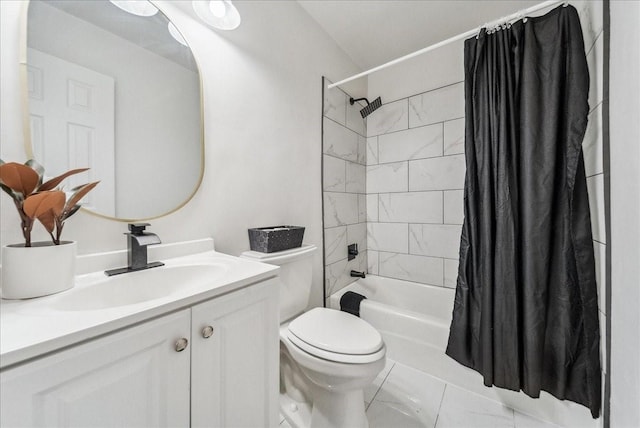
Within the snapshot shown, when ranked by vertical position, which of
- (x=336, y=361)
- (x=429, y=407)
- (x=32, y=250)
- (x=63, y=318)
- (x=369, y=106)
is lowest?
(x=429, y=407)

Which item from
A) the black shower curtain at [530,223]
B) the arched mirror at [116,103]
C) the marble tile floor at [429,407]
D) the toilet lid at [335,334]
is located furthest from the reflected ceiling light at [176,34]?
the marble tile floor at [429,407]

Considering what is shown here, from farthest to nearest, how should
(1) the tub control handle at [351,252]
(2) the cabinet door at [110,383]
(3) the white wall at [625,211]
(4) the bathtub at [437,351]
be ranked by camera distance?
1. (1) the tub control handle at [351,252]
2. (4) the bathtub at [437,351]
3. (3) the white wall at [625,211]
4. (2) the cabinet door at [110,383]

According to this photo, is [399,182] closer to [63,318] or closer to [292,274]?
[292,274]

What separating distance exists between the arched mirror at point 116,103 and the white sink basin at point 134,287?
241 mm

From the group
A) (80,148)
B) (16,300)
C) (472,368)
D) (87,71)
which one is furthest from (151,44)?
(472,368)

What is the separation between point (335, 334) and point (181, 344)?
0.70 m

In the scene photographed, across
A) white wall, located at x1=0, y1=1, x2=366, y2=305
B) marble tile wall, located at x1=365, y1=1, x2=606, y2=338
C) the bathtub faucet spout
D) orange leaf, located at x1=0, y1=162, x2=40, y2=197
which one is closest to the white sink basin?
white wall, located at x1=0, y1=1, x2=366, y2=305

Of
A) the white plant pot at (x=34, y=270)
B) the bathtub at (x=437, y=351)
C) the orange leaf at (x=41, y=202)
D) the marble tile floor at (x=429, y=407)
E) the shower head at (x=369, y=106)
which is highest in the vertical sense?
the shower head at (x=369, y=106)

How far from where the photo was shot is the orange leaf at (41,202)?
580 mm

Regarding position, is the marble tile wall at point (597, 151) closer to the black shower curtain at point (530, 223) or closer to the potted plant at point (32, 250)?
the black shower curtain at point (530, 223)

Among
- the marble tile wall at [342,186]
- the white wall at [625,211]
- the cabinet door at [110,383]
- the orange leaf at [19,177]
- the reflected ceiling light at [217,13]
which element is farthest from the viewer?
the marble tile wall at [342,186]

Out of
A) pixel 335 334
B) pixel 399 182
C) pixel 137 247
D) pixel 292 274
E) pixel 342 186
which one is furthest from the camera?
pixel 399 182

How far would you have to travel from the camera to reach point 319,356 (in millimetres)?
1009

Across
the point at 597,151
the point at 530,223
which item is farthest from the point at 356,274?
the point at 597,151
